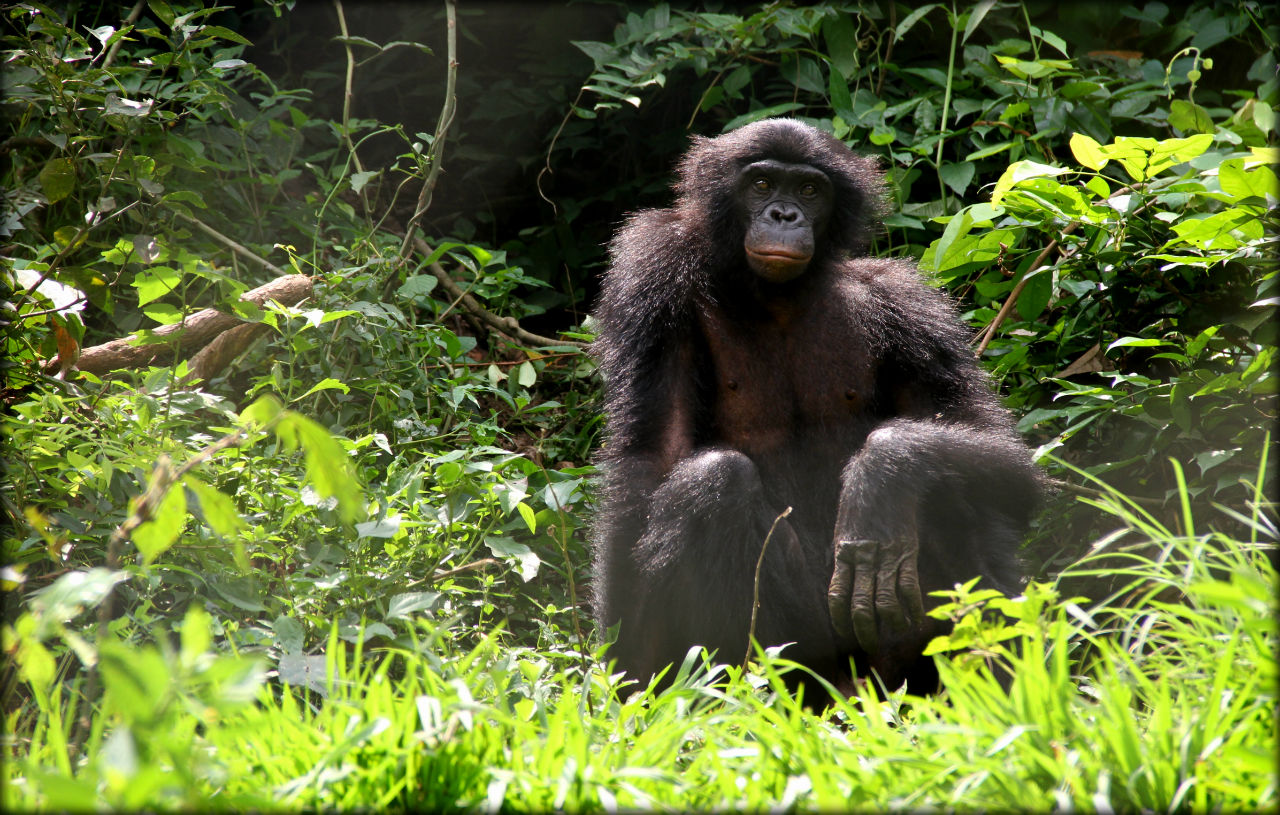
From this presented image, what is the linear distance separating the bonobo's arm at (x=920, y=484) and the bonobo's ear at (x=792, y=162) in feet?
0.73

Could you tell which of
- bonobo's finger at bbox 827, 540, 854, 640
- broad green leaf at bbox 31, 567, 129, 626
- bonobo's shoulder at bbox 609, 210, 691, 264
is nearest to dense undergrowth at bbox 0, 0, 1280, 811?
broad green leaf at bbox 31, 567, 129, 626

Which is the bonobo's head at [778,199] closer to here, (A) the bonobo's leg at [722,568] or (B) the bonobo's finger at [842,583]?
(A) the bonobo's leg at [722,568]

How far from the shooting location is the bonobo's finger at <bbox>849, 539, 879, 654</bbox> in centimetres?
326

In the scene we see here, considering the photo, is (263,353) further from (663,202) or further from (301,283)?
(663,202)

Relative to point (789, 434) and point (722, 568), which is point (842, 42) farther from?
point (722, 568)

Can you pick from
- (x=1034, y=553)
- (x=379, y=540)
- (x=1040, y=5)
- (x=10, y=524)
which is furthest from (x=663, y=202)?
(x=10, y=524)

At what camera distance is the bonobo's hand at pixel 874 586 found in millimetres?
3262

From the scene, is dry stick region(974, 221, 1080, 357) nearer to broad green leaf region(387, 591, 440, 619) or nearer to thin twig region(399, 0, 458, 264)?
thin twig region(399, 0, 458, 264)

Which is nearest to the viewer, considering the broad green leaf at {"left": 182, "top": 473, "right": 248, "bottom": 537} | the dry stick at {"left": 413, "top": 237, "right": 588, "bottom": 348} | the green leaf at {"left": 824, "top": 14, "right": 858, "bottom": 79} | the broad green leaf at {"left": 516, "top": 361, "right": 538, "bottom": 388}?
the broad green leaf at {"left": 182, "top": 473, "right": 248, "bottom": 537}

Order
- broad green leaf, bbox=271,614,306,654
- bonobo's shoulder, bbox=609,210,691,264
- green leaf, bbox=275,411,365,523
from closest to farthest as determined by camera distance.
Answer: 1. green leaf, bbox=275,411,365,523
2. broad green leaf, bbox=271,614,306,654
3. bonobo's shoulder, bbox=609,210,691,264

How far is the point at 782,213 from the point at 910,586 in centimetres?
127

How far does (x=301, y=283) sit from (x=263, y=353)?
33 centimetres

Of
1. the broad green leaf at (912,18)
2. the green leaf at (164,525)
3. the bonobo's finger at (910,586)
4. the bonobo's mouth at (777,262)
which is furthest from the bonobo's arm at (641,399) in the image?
the broad green leaf at (912,18)

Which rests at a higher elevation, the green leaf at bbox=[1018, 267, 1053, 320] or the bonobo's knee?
the green leaf at bbox=[1018, 267, 1053, 320]
